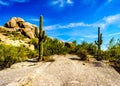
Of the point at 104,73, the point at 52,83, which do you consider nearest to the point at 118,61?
the point at 104,73

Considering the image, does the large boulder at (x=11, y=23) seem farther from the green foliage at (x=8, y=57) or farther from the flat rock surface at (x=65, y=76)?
the flat rock surface at (x=65, y=76)

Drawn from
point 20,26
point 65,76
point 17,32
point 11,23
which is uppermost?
point 11,23

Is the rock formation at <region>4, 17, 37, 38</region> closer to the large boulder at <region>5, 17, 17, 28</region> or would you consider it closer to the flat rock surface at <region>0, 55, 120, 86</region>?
the large boulder at <region>5, 17, 17, 28</region>

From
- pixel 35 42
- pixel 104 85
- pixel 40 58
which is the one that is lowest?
pixel 104 85

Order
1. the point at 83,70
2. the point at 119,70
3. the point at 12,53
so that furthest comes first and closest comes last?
the point at 12,53 < the point at 119,70 < the point at 83,70

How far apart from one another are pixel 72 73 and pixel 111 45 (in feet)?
25.4

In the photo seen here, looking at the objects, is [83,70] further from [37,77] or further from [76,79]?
[37,77]

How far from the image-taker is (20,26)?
119 feet

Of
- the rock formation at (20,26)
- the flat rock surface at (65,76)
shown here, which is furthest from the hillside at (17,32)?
the flat rock surface at (65,76)

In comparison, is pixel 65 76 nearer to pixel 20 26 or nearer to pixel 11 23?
pixel 20 26

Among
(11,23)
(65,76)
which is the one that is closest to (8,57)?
(65,76)

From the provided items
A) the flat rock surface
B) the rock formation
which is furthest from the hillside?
the flat rock surface

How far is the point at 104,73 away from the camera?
14125 mm

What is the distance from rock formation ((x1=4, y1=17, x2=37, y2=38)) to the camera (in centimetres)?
3350
